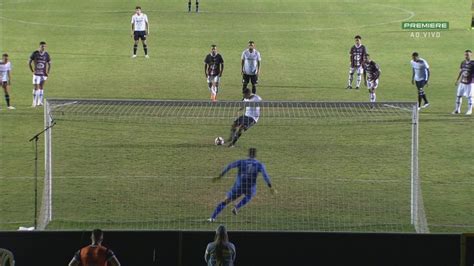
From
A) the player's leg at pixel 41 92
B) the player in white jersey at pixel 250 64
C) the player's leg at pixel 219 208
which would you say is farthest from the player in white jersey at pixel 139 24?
the player's leg at pixel 219 208

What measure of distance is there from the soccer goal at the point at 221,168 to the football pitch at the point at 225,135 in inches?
2.2

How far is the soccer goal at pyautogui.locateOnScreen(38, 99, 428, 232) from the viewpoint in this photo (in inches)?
714

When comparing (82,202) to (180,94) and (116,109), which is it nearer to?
(116,109)

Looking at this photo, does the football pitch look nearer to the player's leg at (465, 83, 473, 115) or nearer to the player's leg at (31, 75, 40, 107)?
the player's leg at (31, 75, 40, 107)

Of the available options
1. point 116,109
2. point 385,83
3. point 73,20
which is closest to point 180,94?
point 116,109

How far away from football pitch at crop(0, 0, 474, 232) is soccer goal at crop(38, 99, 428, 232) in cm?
6

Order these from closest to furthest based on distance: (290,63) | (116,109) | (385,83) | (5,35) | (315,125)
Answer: (315,125) < (116,109) < (385,83) < (290,63) < (5,35)

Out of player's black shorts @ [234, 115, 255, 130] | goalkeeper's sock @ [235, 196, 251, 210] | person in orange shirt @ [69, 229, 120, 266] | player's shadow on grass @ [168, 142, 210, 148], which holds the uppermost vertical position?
player's black shorts @ [234, 115, 255, 130]

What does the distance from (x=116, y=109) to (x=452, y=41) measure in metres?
23.9

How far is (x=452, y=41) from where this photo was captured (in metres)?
47.0

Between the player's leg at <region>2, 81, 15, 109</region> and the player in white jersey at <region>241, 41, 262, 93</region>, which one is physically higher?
the player in white jersey at <region>241, 41, 262, 93</region>

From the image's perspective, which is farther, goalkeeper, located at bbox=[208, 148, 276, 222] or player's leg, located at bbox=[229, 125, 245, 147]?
player's leg, located at bbox=[229, 125, 245, 147]

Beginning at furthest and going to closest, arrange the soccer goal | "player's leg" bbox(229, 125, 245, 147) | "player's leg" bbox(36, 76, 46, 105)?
1. "player's leg" bbox(36, 76, 46, 105)
2. "player's leg" bbox(229, 125, 245, 147)
3. the soccer goal

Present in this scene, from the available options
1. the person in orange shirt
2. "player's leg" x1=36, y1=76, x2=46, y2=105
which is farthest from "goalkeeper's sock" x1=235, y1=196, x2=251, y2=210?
"player's leg" x1=36, y1=76, x2=46, y2=105
